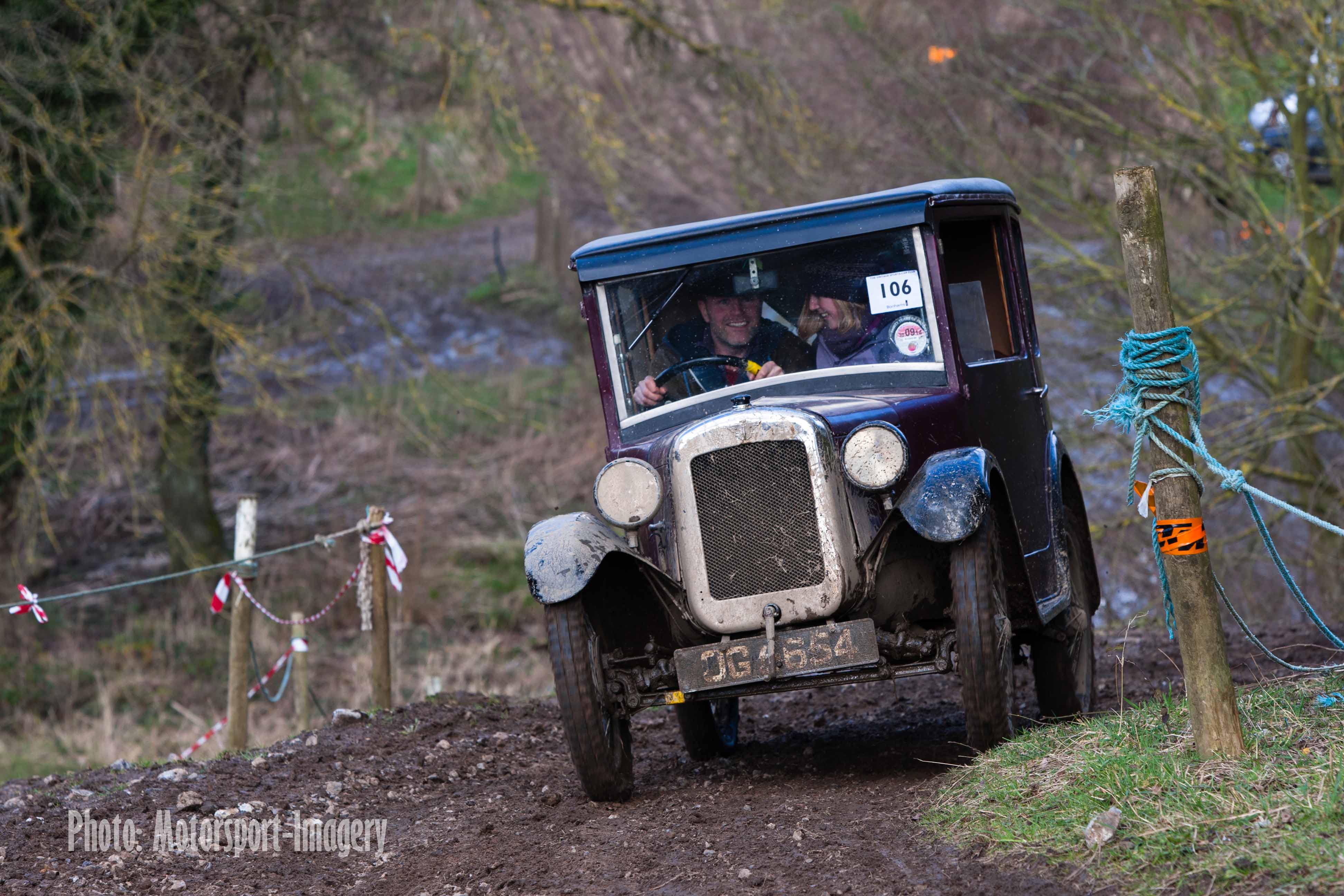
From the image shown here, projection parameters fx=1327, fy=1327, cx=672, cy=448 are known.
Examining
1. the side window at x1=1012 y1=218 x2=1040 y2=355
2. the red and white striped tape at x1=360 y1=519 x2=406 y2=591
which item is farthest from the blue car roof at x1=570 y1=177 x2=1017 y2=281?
the red and white striped tape at x1=360 y1=519 x2=406 y2=591

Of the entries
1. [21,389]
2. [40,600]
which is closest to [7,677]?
[21,389]

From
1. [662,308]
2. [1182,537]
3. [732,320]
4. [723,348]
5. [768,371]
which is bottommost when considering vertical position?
[1182,537]

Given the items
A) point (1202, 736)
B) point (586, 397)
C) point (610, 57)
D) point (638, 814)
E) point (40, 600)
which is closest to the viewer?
point (1202, 736)

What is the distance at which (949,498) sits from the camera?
489cm

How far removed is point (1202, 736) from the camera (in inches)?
161

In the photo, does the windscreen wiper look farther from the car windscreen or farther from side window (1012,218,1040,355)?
side window (1012,218,1040,355)

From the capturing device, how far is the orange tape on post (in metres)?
4.14

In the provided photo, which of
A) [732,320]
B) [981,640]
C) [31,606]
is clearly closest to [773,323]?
[732,320]

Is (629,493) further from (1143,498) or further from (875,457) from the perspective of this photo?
(1143,498)

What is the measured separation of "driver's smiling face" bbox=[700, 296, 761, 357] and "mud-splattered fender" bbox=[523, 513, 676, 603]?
1.03 metres

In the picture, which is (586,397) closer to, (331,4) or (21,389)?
(331,4)

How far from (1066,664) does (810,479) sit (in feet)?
6.51

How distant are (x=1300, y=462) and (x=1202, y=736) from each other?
8.50 metres

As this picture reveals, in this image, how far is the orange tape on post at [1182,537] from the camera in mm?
4141
